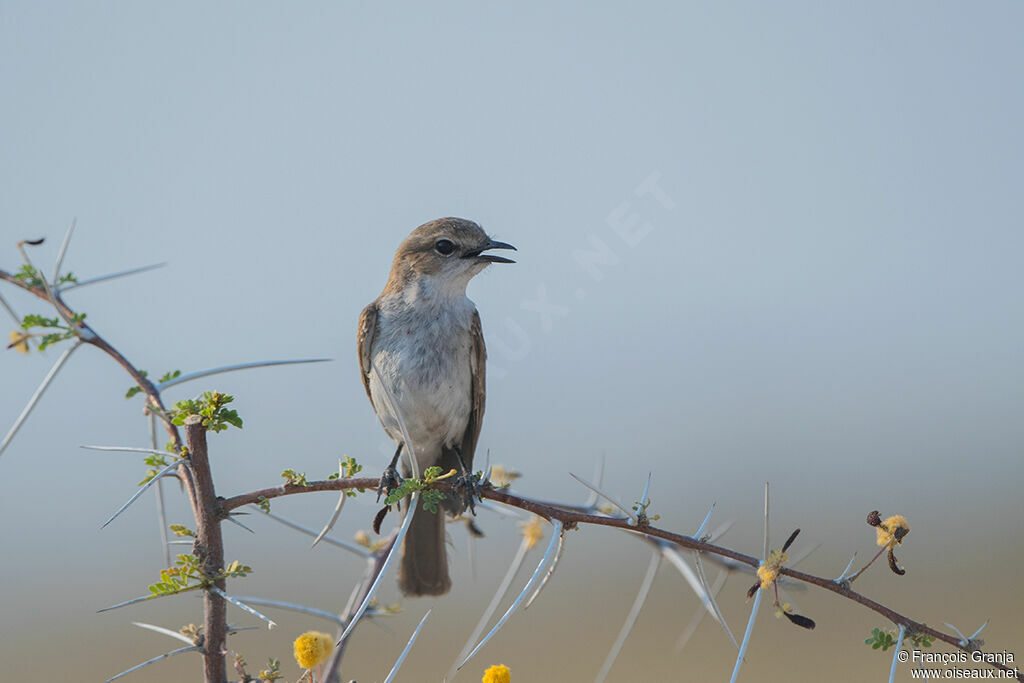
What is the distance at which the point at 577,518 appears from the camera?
3.10m

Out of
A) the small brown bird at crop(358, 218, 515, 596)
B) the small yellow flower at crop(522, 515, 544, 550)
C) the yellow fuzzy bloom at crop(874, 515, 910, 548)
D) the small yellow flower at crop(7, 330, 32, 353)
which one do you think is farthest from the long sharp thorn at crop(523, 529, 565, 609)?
the small brown bird at crop(358, 218, 515, 596)

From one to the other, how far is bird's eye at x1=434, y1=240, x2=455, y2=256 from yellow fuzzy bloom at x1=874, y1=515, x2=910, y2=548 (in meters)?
3.94

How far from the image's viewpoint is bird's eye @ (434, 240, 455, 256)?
617 centimetres

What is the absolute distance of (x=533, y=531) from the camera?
369cm

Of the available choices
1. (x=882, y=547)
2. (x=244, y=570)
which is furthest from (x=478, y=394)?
(x=882, y=547)

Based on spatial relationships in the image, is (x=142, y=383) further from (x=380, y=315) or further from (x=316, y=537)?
(x=380, y=315)

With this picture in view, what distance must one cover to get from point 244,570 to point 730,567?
1.67 metres

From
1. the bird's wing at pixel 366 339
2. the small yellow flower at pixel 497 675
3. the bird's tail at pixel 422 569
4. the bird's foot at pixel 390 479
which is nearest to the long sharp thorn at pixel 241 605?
the small yellow flower at pixel 497 675

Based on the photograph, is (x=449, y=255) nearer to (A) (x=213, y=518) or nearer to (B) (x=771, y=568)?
(A) (x=213, y=518)

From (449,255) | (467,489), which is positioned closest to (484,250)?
(449,255)

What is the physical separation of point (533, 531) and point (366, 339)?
2.78 m

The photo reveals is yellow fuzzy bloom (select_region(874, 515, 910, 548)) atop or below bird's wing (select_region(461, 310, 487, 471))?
below

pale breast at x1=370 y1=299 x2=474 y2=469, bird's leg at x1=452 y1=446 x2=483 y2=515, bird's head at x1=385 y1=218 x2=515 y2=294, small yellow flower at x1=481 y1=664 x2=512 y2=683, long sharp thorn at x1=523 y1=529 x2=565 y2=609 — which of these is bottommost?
small yellow flower at x1=481 y1=664 x2=512 y2=683

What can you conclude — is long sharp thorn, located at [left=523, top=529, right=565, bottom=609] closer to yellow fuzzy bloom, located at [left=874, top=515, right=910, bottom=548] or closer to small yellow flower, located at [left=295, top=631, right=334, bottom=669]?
small yellow flower, located at [left=295, top=631, right=334, bottom=669]
